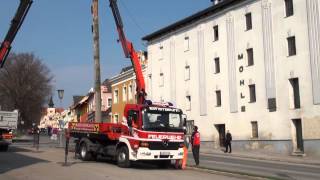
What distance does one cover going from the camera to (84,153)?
25.8 m

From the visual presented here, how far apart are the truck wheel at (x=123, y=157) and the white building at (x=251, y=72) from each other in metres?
15.9

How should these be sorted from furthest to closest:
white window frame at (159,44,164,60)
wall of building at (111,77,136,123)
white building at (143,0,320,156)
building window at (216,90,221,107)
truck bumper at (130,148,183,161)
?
wall of building at (111,77,136,123)
white window frame at (159,44,164,60)
building window at (216,90,221,107)
white building at (143,0,320,156)
truck bumper at (130,148,183,161)

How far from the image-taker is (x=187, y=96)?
48.2 meters

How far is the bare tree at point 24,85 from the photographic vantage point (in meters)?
75.6

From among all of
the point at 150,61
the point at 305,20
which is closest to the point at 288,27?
the point at 305,20

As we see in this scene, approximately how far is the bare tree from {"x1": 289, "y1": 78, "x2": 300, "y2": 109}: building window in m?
50.0

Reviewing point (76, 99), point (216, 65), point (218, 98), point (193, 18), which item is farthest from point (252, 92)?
point (76, 99)

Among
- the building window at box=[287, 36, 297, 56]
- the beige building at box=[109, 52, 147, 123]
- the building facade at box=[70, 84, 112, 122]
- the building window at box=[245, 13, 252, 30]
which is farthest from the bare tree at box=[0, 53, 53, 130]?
the building window at box=[287, 36, 297, 56]

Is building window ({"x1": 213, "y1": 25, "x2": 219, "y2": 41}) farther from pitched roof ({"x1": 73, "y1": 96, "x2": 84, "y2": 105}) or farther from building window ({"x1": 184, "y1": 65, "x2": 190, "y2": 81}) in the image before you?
pitched roof ({"x1": 73, "y1": 96, "x2": 84, "y2": 105})

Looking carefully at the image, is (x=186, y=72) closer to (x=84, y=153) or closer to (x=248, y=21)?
(x=248, y=21)

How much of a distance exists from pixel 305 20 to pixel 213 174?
18.7m

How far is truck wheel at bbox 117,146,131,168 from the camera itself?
70.7 feet

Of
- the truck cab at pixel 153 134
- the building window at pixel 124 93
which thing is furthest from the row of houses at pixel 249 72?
the truck cab at pixel 153 134

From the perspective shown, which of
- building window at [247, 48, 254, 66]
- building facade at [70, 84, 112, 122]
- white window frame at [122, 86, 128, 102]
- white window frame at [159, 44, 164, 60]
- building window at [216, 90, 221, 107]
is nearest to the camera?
building window at [247, 48, 254, 66]
